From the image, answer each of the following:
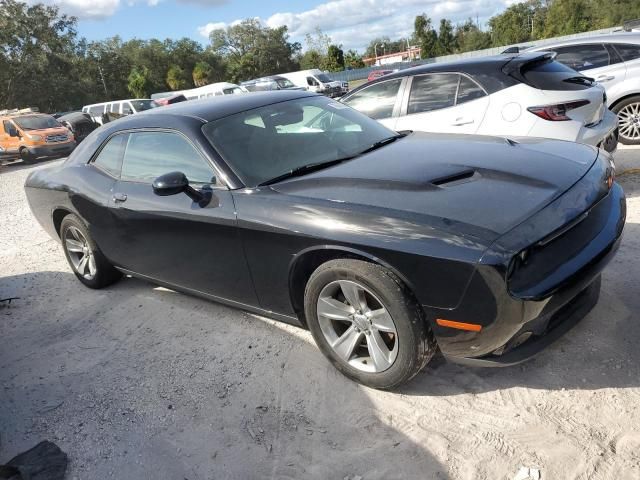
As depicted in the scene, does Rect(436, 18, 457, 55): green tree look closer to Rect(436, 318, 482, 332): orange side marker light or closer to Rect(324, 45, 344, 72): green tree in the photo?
Rect(324, 45, 344, 72): green tree

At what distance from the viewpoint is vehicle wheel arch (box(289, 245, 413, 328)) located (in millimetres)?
2512

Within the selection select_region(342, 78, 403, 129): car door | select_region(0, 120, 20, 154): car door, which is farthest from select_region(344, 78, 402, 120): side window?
select_region(0, 120, 20, 154): car door

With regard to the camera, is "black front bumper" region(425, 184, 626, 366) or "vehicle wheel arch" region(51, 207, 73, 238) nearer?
"black front bumper" region(425, 184, 626, 366)

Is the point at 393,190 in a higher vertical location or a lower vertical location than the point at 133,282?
higher

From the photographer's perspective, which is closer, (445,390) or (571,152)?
(445,390)

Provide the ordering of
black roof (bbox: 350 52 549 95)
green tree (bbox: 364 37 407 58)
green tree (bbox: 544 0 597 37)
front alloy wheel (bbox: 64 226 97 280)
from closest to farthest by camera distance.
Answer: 1. front alloy wheel (bbox: 64 226 97 280)
2. black roof (bbox: 350 52 549 95)
3. green tree (bbox: 544 0 597 37)
4. green tree (bbox: 364 37 407 58)

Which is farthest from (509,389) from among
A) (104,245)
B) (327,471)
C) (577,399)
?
(104,245)

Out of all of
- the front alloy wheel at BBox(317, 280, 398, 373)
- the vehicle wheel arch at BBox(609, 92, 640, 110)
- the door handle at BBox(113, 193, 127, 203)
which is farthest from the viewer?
the vehicle wheel arch at BBox(609, 92, 640, 110)

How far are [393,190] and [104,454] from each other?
2063 mm

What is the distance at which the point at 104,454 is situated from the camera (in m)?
2.71

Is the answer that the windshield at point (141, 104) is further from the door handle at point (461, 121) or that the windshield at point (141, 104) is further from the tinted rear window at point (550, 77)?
the tinted rear window at point (550, 77)

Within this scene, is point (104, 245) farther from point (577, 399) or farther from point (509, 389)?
point (577, 399)

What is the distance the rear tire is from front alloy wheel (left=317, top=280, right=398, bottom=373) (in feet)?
20.9

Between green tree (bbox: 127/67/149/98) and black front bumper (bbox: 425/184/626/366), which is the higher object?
green tree (bbox: 127/67/149/98)
